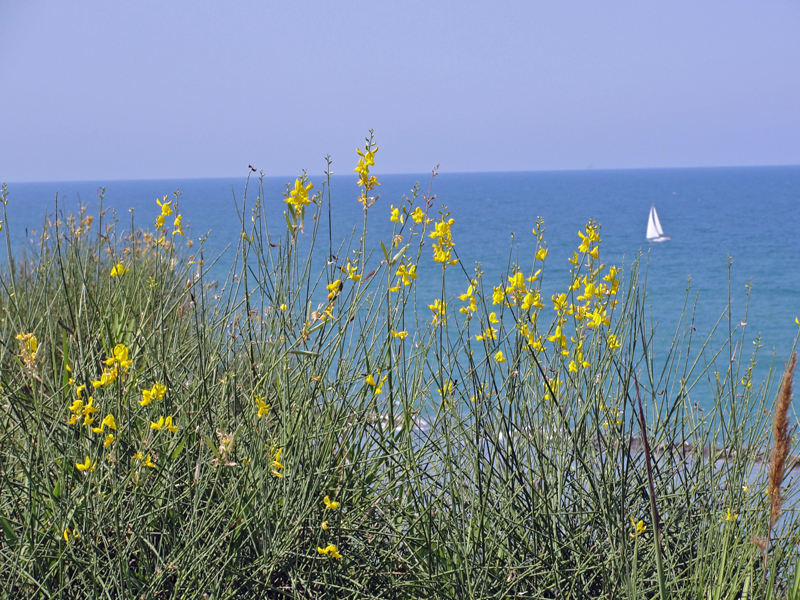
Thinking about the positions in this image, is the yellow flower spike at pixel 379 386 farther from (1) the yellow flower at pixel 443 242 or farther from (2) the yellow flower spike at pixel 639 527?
(2) the yellow flower spike at pixel 639 527

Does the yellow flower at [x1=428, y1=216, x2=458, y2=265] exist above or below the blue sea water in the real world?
above

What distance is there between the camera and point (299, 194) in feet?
4.79

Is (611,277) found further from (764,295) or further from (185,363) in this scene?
(764,295)

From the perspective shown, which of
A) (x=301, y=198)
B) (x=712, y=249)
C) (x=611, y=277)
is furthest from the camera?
(x=712, y=249)

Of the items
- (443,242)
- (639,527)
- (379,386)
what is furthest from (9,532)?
(639,527)

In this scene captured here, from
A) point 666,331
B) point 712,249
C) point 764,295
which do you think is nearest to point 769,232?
point 712,249

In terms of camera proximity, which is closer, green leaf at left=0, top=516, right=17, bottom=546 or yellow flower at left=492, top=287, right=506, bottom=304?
green leaf at left=0, top=516, right=17, bottom=546

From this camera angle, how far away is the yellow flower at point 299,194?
145 centimetres

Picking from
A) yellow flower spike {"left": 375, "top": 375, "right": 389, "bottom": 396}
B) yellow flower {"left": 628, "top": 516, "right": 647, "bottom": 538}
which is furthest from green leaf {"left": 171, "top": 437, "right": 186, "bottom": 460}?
yellow flower {"left": 628, "top": 516, "right": 647, "bottom": 538}

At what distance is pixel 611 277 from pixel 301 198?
2.71ft

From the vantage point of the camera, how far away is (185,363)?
1.84m

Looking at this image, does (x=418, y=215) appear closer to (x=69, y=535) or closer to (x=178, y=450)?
(x=178, y=450)

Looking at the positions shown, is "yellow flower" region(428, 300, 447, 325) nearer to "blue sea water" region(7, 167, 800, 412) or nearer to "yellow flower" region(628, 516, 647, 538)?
"blue sea water" region(7, 167, 800, 412)

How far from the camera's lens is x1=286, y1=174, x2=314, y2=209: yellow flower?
1.45 metres
